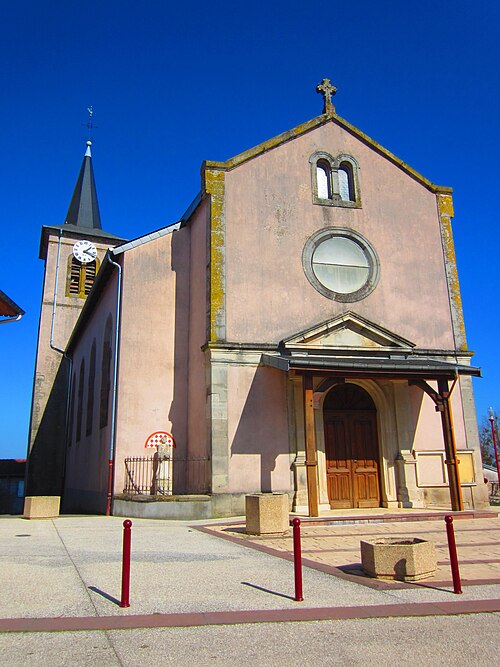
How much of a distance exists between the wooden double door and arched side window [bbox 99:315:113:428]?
7.28m

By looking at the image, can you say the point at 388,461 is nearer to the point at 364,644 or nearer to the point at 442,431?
the point at 442,431

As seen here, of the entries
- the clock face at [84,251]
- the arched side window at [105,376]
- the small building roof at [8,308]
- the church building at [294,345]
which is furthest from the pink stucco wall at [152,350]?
the clock face at [84,251]

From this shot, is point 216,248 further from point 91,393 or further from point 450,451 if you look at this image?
point 91,393

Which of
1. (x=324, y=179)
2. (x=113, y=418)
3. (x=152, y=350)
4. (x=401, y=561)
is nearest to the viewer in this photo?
(x=401, y=561)

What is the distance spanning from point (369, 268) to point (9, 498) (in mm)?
34522

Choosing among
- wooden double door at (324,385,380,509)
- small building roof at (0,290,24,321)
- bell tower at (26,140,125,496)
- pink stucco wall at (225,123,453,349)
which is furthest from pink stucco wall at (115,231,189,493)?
bell tower at (26,140,125,496)

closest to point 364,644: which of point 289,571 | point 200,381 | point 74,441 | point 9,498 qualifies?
point 289,571

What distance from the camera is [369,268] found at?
18.3 metres

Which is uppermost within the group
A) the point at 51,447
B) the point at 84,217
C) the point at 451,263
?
the point at 84,217

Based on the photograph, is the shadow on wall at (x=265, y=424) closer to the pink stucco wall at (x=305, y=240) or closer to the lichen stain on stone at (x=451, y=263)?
the pink stucco wall at (x=305, y=240)

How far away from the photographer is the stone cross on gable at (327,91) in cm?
1973

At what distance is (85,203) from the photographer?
36531 millimetres

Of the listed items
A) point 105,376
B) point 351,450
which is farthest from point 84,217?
point 351,450

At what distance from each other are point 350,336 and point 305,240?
10.7 feet
